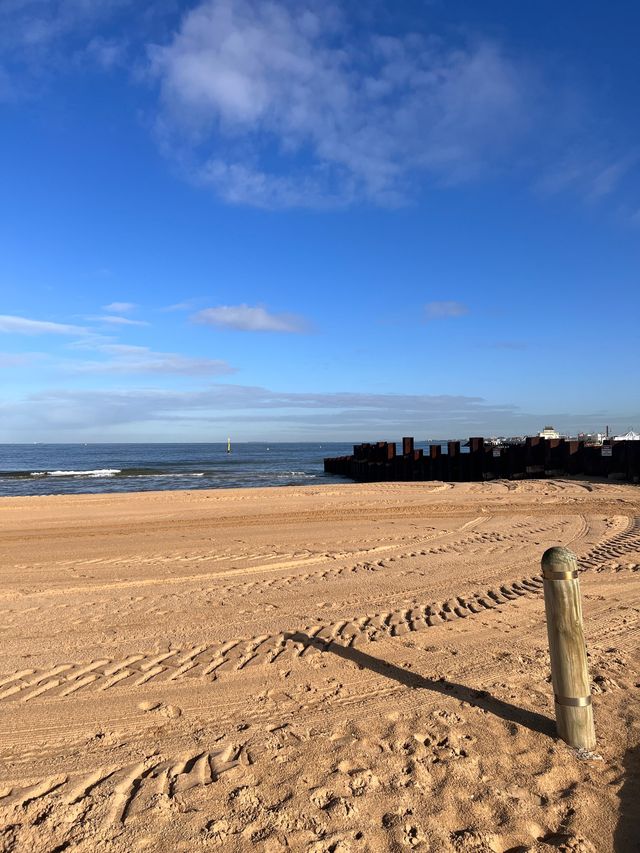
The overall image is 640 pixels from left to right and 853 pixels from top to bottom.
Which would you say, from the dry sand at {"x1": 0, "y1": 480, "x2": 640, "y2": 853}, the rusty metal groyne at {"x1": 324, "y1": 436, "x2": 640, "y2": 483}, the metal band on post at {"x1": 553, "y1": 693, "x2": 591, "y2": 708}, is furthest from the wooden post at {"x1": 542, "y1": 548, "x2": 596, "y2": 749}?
the rusty metal groyne at {"x1": 324, "y1": 436, "x2": 640, "y2": 483}

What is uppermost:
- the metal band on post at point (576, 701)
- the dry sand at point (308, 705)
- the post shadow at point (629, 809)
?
the metal band on post at point (576, 701)

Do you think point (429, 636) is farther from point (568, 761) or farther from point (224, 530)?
point (224, 530)

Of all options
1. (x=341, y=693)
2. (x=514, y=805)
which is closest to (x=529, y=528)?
(x=341, y=693)

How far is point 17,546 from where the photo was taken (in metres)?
10.4

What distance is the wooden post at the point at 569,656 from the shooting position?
3391 mm

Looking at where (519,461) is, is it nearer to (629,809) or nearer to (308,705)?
(308,705)

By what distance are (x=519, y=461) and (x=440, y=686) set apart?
20.0 meters

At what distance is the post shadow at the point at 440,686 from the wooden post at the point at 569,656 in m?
0.19

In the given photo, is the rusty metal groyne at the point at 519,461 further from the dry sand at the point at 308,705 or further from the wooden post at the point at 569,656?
the wooden post at the point at 569,656

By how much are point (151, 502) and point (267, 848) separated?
15.8m

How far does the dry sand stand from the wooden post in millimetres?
131

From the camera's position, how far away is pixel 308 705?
3906mm

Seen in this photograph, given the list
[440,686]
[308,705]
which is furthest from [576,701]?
[308,705]

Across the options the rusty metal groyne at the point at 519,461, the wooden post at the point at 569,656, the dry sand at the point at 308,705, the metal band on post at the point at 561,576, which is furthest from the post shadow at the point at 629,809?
the rusty metal groyne at the point at 519,461
